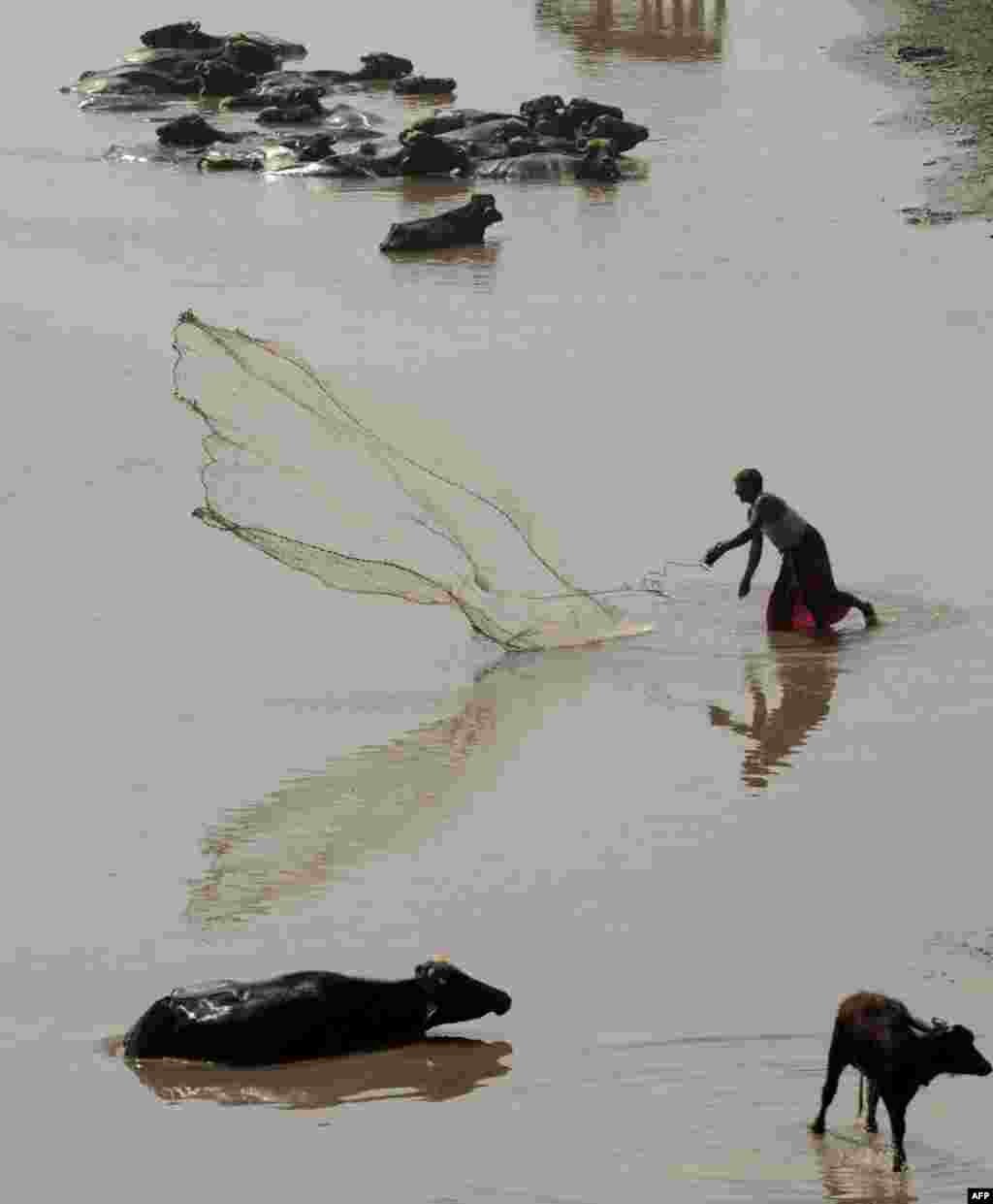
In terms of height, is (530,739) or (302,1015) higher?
(302,1015)

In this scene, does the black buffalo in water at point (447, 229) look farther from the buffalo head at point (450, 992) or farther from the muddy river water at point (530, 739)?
the buffalo head at point (450, 992)

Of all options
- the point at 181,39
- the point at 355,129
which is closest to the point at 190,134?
the point at 355,129

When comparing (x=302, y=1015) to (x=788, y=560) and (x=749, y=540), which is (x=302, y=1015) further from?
(x=749, y=540)

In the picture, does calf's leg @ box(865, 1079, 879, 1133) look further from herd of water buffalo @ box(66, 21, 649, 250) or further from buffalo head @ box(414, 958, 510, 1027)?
herd of water buffalo @ box(66, 21, 649, 250)

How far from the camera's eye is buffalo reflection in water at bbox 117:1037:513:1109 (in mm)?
9977

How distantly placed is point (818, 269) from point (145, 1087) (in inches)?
788

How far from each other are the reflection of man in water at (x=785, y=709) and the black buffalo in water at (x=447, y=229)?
14.2 m

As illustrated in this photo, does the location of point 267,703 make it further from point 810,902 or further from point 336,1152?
point 336,1152

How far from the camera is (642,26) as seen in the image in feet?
158

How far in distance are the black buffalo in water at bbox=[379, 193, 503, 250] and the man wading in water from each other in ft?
45.5

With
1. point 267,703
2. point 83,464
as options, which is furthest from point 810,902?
point 83,464

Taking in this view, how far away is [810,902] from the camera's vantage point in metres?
12.2

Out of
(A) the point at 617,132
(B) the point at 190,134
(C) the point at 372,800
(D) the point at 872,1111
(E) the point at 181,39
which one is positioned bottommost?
(E) the point at 181,39

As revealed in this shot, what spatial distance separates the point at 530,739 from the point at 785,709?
137 cm
